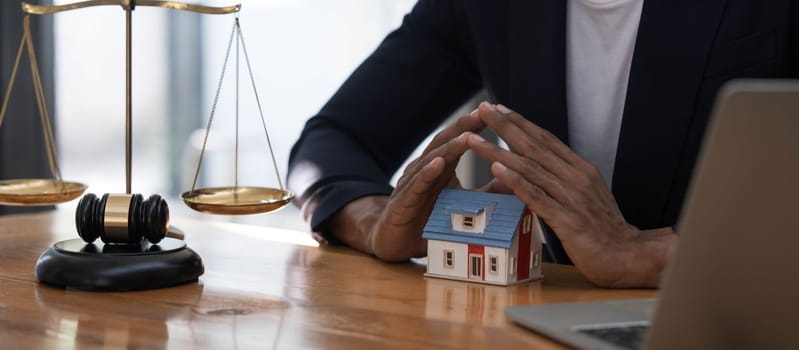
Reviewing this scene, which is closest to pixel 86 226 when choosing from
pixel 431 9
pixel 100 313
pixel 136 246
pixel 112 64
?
pixel 136 246

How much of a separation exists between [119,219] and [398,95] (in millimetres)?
726

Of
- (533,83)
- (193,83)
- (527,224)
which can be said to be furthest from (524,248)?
(193,83)

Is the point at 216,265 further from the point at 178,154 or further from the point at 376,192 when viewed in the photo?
the point at 178,154

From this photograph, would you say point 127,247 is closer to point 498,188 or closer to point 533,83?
point 498,188

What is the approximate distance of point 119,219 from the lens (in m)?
1.22

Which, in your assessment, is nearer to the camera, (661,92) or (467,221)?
(467,221)

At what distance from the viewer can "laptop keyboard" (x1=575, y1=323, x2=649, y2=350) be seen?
2.86 ft

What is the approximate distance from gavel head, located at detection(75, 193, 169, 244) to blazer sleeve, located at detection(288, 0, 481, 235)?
1.64 ft

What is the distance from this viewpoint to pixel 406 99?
1.84 m

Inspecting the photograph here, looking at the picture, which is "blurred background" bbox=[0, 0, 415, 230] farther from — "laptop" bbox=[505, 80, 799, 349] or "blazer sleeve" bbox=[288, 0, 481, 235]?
"laptop" bbox=[505, 80, 799, 349]

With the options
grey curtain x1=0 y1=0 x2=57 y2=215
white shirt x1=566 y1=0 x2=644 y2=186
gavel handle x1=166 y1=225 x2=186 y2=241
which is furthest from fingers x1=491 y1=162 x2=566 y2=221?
grey curtain x1=0 y1=0 x2=57 y2=215

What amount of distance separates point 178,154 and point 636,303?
3530 millimetres

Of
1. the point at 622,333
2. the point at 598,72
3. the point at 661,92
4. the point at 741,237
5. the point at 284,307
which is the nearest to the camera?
the point at 741,237

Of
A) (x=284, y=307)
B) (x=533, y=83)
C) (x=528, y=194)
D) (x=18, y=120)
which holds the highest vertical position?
(x=533, y=83)
